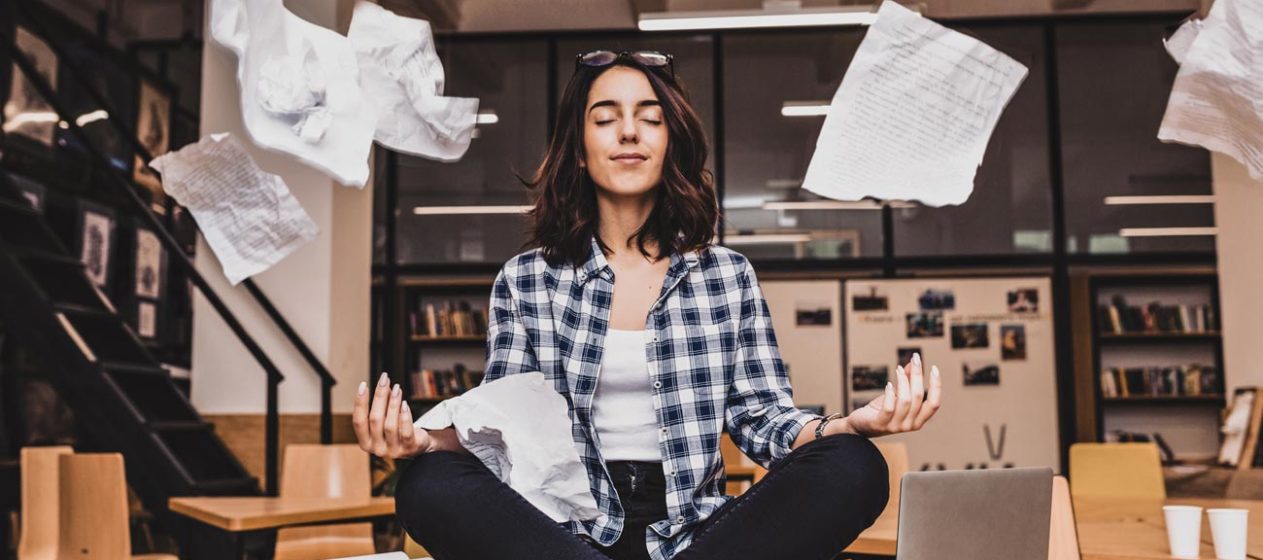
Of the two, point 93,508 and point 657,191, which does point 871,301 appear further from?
point 657,191

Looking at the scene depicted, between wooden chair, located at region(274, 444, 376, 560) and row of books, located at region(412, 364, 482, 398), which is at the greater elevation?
row of books, located at region(412, 364, 482, 398)

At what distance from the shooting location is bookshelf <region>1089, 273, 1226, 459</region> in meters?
7.48

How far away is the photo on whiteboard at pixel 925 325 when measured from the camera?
7.05m

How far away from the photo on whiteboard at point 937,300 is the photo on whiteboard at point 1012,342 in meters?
0.34

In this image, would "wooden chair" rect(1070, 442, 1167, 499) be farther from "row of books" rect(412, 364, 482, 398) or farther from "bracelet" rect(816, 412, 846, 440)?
"row of books" rect(412, 364, 482, 398)

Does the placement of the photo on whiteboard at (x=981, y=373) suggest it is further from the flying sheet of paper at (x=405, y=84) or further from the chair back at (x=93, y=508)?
the flying sheet of paper at (x=405, y=84)

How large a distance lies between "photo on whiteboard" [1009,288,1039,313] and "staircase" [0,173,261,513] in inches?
179

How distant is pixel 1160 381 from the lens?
7512mm

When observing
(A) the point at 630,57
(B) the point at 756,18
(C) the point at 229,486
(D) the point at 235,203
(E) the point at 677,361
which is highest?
(B) the point at 756,18

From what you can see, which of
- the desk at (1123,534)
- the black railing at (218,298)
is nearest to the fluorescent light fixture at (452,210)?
the black railing at (218,298)

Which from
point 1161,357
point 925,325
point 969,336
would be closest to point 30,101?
point 925,325

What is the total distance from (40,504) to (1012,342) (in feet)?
17.7

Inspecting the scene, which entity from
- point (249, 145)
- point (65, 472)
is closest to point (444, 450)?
point (65, 472)

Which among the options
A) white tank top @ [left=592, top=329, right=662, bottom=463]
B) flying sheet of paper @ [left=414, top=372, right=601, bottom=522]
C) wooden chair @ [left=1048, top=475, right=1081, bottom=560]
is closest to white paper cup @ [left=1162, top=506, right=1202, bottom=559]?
wooden chair @ [left=1048, top=475, right=1081, bottom=560]
